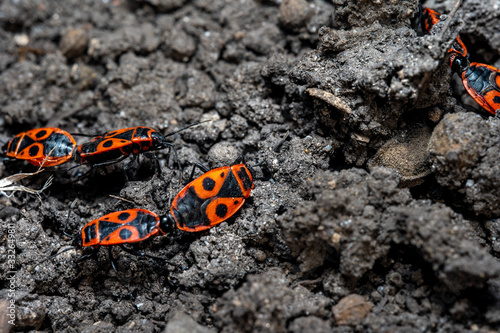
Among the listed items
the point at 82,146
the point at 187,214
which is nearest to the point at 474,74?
the point at 187,214

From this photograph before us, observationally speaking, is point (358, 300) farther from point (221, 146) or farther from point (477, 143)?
point (221, 146)

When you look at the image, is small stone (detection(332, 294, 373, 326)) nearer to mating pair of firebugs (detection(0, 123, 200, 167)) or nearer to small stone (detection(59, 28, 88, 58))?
mating pair of firebugs (detection(0, 123, 200, 167))

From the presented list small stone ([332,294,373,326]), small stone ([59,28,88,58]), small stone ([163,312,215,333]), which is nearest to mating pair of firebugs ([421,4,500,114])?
small stone ([332,294,373,326])

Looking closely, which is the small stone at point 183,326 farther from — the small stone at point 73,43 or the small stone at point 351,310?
the small stone at point 73,43

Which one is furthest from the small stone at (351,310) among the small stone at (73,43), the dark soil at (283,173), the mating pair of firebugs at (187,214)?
the small stone at (73,43)

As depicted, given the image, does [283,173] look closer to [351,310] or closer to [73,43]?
[351,310]

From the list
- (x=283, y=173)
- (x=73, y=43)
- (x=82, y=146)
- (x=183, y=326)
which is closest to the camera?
(x=183, y=326)
